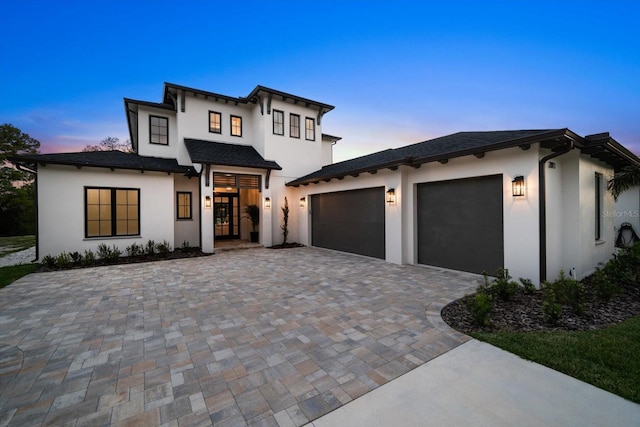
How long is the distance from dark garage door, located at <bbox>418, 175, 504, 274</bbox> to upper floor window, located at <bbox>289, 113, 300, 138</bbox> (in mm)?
7953

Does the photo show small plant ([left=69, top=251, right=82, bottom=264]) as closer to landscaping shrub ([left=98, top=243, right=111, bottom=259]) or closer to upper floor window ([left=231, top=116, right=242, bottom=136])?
landscaping shrub ([left=98, top=243, right=111, bottom=259])

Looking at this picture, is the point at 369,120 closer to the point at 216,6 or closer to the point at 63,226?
the point at 216,6

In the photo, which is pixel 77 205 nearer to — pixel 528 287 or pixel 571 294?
pixel 528 287

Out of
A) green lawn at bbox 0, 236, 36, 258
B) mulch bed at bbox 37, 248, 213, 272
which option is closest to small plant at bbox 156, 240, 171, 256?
mulch bed at bbox 37, 248, 213, 272

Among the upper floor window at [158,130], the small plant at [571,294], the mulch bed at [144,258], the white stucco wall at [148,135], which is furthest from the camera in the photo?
the upper floor window at [158,130]

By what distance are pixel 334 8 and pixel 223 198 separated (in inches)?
401

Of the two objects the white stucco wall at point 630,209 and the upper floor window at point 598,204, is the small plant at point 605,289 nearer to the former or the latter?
the upper floor window at point 598,204

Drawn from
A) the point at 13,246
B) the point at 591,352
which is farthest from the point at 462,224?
the point at 13,246

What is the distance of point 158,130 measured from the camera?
12.2m

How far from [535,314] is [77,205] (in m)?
13.0

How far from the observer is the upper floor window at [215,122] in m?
12.8

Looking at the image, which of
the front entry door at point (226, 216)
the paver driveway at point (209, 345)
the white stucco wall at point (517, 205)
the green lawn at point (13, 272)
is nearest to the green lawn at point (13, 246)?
the green lawn at point (13, 272)

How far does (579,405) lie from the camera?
6.79 feet

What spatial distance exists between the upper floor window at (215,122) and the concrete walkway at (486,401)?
43.7ft
